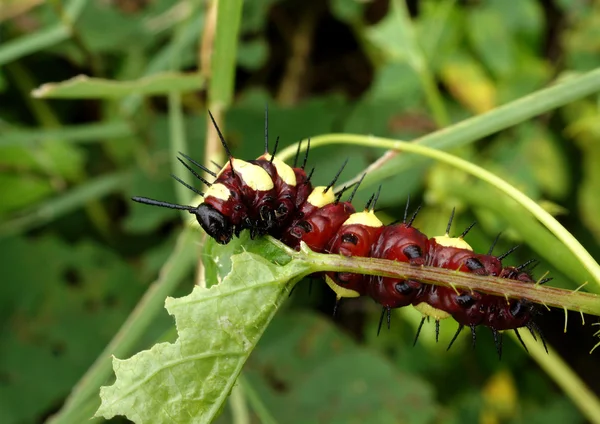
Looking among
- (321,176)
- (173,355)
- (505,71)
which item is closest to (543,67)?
(505,71)

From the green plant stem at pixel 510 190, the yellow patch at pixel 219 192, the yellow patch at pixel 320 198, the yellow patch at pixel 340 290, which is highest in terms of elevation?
the green plant stem at pixel 510 190

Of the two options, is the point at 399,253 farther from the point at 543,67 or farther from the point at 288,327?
the point at 543,67

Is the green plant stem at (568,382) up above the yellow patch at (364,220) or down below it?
below

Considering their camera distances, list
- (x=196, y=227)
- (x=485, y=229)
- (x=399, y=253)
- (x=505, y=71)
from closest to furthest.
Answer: (x=399, y=253), (x=196, y=227), (x=485, y=229), (x=505, y=71)

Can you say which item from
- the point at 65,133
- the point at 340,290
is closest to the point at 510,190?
the point at 340,290

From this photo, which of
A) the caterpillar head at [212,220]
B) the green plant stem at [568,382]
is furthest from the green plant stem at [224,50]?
the green plant stem at [568,382]

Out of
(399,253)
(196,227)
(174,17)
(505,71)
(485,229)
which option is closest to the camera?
(399,253)

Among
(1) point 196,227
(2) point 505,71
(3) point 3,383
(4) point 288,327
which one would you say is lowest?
(3) point 3,383

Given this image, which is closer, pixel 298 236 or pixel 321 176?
pixel 298 236

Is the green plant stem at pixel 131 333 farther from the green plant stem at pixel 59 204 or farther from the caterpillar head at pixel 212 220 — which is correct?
the green plant stem at pixel 59 204
